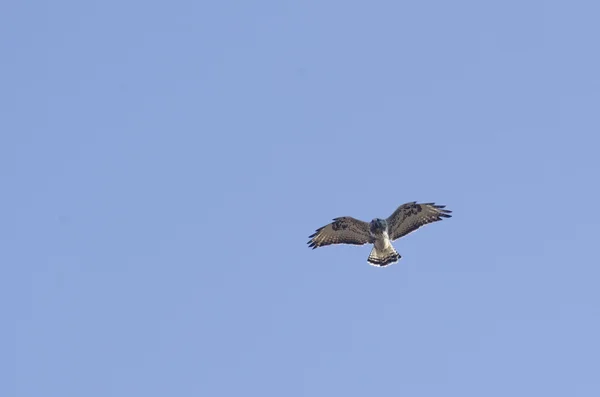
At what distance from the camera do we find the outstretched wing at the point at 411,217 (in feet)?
93.5

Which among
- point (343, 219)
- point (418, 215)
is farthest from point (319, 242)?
point (418, 215)

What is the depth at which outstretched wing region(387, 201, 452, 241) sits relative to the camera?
1122 inches

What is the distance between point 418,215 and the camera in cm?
2872

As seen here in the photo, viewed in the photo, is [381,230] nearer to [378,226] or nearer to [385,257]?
[378,226]

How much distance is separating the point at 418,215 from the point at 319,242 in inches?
119

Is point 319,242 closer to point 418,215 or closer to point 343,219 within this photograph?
point 343,219

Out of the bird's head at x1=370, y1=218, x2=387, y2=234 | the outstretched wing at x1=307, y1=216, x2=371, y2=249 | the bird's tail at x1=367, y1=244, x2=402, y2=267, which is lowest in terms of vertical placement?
the bird's tail at x1=367, y1=244, x2=402, y2=267

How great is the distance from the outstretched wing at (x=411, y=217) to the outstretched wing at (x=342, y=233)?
75 centimetres

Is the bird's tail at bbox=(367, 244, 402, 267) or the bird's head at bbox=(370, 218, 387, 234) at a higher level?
the bird's head at bbox=(370, 218, 387, 234)

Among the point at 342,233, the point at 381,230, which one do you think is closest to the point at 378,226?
the point at 381,230

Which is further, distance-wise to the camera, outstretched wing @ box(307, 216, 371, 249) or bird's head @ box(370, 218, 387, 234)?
outstretched wing @ box(307, 216, 371, 249)

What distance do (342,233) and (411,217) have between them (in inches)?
82.2

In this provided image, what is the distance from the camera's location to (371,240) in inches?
1136

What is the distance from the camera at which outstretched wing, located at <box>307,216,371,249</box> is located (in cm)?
2886
